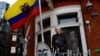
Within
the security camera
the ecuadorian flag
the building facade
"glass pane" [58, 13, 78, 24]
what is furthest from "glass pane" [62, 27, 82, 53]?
the ecuadorian flag

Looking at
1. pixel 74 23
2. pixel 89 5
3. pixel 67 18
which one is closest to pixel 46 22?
pixel 67 18

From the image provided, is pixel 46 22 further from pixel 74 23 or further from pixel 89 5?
pixel 89 5

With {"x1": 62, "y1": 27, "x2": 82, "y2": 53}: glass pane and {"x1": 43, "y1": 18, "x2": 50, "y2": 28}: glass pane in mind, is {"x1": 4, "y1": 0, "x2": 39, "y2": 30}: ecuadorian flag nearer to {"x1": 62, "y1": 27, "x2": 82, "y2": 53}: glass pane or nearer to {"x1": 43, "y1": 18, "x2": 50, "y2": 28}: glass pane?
{"x1": 43, "y1": 18, "x2": 50, "y2": 28}: glass pane

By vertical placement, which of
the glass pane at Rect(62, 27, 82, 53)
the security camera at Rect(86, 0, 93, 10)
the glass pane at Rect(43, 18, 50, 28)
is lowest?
the glass pane at Rect(62, 27, 82, 53)

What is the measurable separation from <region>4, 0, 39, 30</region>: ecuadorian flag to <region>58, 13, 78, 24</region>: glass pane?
1.68m

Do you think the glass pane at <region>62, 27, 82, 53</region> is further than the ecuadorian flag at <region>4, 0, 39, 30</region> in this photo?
Yes

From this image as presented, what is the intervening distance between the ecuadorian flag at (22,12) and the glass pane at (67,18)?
5.52 feet

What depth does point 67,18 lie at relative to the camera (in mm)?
11375

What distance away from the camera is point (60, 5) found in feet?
37.1

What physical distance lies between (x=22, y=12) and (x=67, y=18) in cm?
223

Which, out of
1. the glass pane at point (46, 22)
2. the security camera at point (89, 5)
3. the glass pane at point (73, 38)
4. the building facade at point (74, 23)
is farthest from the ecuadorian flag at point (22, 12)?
the security camera at point (89, 5)

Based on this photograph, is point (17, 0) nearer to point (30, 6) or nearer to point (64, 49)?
point (30, 6)

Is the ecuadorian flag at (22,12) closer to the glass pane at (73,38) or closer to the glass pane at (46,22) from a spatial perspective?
the glass pane at (46,22)

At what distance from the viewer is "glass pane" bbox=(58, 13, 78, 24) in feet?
36.8
